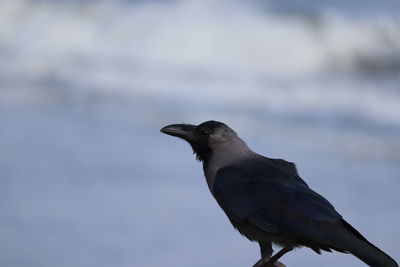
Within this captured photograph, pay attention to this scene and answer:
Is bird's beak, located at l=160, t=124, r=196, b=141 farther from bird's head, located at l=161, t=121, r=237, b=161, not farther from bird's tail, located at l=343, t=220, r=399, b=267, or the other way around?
bird's tail, located at l=343, t=220, r=399, b=267

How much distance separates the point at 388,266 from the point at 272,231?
94 cm

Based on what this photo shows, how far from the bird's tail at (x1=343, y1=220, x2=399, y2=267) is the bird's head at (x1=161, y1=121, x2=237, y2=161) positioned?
5.14 feet

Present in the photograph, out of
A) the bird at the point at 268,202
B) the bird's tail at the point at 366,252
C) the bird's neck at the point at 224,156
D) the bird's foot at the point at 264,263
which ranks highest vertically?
the bird's neck at the point at 224,156

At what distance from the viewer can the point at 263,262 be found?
661 cm

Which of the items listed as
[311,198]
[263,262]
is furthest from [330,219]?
[263,262]

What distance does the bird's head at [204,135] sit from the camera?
7254mm

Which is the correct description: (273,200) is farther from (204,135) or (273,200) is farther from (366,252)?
(204,135)

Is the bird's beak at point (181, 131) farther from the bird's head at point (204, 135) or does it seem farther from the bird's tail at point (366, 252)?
the bird's tail at point (366, 252)

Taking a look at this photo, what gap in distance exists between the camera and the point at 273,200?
21.3 feet

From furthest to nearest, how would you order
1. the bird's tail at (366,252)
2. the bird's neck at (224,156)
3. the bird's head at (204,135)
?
the bird's head at (204,135), the bird's neck at (224,156), the bird's tail at (366,252)

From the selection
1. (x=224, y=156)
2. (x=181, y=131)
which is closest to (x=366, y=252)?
(x=224, y=156)

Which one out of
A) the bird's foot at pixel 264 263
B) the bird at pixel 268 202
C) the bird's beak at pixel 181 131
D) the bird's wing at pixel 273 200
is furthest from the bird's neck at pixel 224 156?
the bird's foot at pixel 264 263

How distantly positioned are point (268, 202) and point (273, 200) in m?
0.04

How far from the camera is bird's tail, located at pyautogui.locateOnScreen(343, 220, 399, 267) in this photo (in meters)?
5.86
